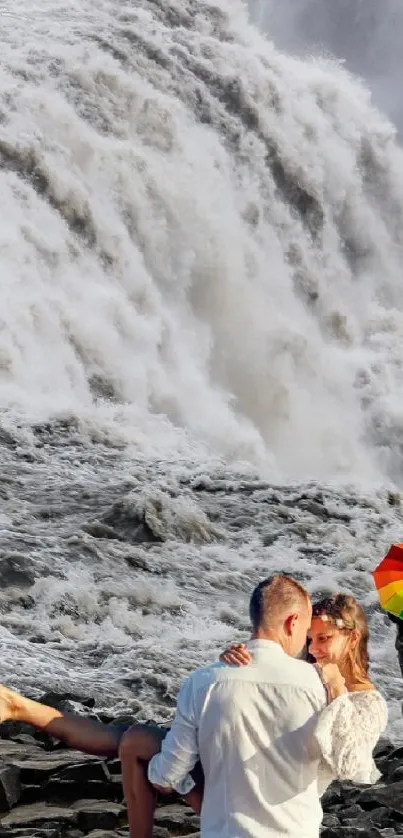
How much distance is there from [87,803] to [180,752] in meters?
2.88

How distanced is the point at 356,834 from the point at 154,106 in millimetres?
23391

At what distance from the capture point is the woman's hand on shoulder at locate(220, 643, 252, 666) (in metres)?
3.74

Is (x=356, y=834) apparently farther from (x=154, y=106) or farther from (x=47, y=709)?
(x=154, y=106)

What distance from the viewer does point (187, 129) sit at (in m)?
28.2

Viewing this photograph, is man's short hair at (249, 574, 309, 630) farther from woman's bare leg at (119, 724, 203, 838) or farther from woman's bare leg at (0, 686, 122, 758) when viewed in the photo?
woman's bare leg at (0, 686, 122, 758)

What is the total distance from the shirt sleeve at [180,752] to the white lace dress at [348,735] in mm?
393

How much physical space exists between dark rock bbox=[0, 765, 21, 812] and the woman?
2196 mm

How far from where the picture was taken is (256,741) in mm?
3652

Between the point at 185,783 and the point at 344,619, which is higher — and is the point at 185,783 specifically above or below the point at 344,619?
below

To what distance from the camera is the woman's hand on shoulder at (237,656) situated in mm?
3742

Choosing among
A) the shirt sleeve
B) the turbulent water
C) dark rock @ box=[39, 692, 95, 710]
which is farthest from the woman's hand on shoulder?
the turbulent water

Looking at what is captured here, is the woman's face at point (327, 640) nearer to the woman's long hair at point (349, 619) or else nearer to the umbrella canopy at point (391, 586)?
the woman's long hair at point (349, 619)

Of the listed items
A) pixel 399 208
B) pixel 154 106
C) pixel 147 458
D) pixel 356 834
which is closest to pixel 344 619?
pixel 356 834

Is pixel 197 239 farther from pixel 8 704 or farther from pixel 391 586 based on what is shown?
pixel 8 704
